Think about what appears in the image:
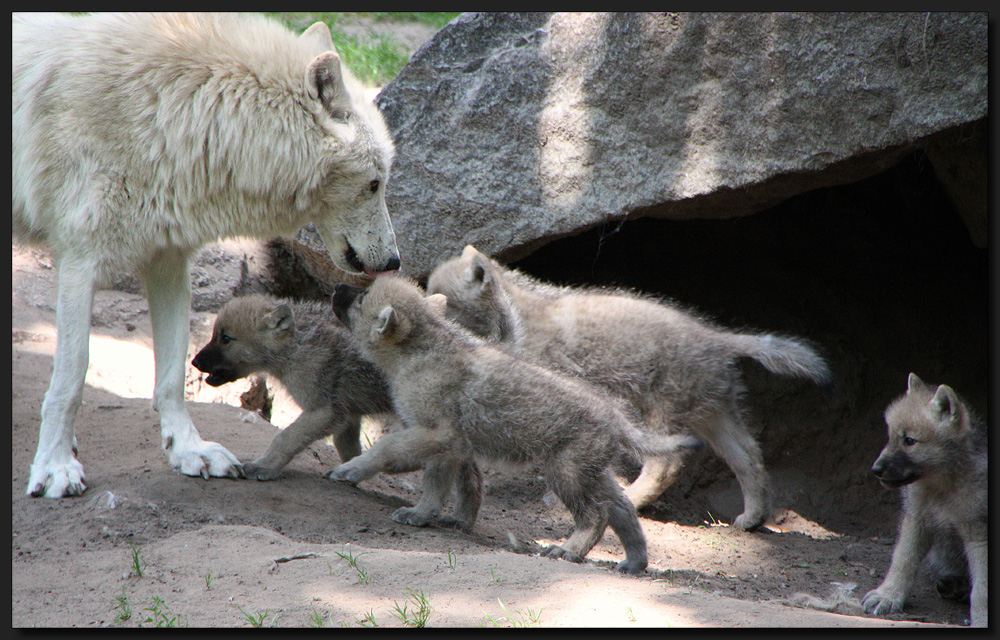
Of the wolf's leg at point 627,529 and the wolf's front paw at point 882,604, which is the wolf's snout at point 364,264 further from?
the wolf's front paw at point 882,604

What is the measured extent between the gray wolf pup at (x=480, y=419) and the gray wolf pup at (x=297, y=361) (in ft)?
1.10

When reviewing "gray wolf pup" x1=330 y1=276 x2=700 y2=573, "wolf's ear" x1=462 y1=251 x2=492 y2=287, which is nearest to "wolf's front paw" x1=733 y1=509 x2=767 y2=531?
"gray wolf pup" x1=330 y1=276 x2=700 y2=573

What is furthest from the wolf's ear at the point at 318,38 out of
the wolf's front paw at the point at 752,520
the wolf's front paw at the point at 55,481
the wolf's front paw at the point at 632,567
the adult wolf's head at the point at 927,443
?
the wolf's front paw at the point at 752,520

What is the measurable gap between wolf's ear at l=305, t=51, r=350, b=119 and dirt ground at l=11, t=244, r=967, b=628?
194 cm

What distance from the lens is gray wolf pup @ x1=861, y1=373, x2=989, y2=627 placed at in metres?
3.97

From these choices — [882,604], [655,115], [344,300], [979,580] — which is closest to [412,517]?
[344,300]

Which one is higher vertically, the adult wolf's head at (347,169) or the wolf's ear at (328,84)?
the wolf's ear at (328,84)

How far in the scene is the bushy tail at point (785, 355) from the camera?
202 inches

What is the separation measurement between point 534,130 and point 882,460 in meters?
2.93

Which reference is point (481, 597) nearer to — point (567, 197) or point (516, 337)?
point (516, 337)

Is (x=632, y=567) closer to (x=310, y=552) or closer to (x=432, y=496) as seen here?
(x=432, y=496)

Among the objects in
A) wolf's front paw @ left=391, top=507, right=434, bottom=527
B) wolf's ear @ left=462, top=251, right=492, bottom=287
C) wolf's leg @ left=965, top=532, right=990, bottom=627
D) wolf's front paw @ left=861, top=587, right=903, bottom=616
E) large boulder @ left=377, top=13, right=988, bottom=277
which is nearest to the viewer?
wolf's leg @ left=965, top=532, right=990, bottom=627

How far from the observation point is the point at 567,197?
5.56 meters

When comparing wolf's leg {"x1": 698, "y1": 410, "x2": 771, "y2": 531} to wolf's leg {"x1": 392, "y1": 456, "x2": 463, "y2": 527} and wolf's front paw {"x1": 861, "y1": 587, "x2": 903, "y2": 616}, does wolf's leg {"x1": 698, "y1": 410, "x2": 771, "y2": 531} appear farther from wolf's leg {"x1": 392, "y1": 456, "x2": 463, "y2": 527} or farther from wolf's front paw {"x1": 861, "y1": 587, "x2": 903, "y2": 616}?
wolf's leg {"x1": 392, "y1": 456, "x2": 463, "y2": 527}
